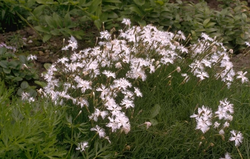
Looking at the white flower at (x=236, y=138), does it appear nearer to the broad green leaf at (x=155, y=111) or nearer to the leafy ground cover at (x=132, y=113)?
the leafy ground cover at (x=132, y=113)

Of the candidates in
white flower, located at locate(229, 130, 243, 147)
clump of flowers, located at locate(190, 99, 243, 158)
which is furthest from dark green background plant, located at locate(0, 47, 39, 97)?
white flower, located at locate(229, 130, 243, 147)

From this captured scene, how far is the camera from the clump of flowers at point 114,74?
214 cm

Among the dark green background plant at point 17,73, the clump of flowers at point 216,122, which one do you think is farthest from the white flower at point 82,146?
the dark green background plant at point 17,73

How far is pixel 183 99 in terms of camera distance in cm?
268

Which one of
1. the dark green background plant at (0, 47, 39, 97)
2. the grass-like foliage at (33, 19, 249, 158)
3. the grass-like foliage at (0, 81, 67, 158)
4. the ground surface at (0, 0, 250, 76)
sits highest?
the grass-like foliage at (0, 81, 67, 158)

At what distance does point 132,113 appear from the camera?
86.4 inches

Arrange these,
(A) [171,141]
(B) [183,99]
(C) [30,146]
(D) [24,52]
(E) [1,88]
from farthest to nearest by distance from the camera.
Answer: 1. (D) [24,52]
2. (B) [183,99]
3. (A) [171,141]
4. (E) [1,88]
5. (C) [30,146]

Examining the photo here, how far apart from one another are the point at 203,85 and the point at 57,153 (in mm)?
1428

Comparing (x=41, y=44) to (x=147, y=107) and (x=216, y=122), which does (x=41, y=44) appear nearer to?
(x=147, y=107)

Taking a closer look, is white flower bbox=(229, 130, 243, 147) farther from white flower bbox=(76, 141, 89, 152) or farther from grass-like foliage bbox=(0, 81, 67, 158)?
grass-like foliage bbox=(0, 81, 67, 158)

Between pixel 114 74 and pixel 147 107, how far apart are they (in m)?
0.36

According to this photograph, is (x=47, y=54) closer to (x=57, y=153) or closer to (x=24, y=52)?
(x=24, y=52)

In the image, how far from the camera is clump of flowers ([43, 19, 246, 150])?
214 cm

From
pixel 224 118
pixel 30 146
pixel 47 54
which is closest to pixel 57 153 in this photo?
pixel 30 146
